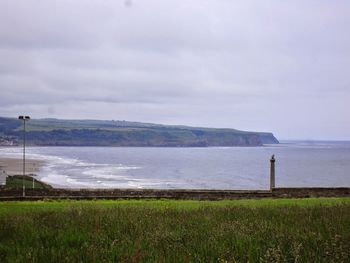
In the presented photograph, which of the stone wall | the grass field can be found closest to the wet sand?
the stone wall

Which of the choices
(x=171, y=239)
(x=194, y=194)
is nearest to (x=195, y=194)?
(x=194, y=194)

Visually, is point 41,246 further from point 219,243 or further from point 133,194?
point 133,194

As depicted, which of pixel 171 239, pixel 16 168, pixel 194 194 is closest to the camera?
pixel 171 239

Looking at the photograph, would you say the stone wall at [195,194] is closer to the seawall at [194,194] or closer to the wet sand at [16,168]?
the seawall at [194,194]

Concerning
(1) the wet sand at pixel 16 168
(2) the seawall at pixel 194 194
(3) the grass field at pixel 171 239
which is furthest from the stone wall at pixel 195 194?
(1) the wet sand at pixel 16 168

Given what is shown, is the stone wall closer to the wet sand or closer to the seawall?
the seawall

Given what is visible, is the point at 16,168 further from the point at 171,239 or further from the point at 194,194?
the point at 171,239

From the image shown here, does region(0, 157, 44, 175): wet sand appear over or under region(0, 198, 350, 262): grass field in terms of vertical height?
under

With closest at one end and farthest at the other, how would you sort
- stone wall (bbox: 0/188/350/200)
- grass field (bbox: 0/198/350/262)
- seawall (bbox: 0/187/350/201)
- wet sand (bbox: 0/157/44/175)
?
1. grass field (bbox: 0/198/350/262)
2. seawall (bbox: 0/187/350/201)
3. stone wall (bbox: 0/188/350/200)
4. wet sand (bbox: 0/157/44/175)

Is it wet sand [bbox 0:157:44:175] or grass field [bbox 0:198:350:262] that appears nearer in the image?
grass field [bbox 0:198:350:262]

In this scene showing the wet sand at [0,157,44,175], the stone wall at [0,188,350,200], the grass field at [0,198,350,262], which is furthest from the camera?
the wet sand at [0,157,44,175]

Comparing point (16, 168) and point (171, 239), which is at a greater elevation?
point (171, 239)

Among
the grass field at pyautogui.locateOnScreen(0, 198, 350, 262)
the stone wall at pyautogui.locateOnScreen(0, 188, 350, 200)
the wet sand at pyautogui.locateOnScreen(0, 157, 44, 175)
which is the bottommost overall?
the wet sand at pyautogui.locateOnScreen(0, 157, 44, 175)

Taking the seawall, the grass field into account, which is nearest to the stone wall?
the seawall
